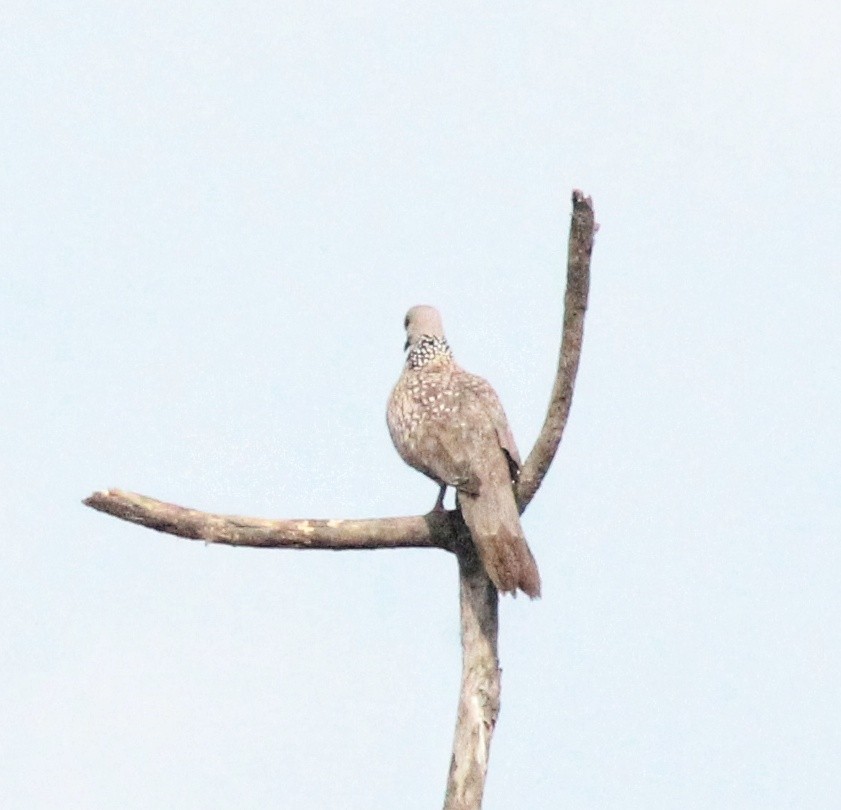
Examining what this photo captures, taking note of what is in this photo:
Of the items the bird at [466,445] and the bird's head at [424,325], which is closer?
the bird at [466,445]

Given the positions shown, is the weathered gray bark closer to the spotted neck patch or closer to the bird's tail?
the bird's tail

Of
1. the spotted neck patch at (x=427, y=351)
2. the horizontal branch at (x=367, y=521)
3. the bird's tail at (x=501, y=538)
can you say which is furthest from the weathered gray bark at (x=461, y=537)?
the spotted neck patch at (x=427, y=351)

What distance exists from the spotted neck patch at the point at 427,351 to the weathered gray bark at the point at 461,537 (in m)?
1.48

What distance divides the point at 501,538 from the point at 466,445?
0.67m

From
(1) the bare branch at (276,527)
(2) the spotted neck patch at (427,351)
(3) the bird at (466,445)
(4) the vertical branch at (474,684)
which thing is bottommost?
(4) the vertical branch at (474,684)

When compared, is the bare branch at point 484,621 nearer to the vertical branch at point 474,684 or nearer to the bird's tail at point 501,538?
the vertical branch at point 474,684

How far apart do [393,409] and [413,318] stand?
926mm

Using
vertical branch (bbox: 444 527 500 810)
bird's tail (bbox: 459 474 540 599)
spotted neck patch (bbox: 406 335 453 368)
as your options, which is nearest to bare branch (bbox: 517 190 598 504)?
bird's tail (bbox: 459 474 540 599)

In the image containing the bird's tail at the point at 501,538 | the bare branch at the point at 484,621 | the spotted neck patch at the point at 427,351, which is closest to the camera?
the bare branch at the point at 484,621

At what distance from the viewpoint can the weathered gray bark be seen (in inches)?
403

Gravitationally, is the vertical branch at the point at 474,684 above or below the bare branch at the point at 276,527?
below

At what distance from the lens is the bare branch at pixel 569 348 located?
9273mm

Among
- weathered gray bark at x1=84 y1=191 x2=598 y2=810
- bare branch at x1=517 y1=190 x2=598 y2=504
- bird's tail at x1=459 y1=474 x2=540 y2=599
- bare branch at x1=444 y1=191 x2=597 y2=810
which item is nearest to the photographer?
bare branch at x1=517 y1=190 x2=598 y2=504

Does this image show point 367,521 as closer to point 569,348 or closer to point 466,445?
point 466,445
